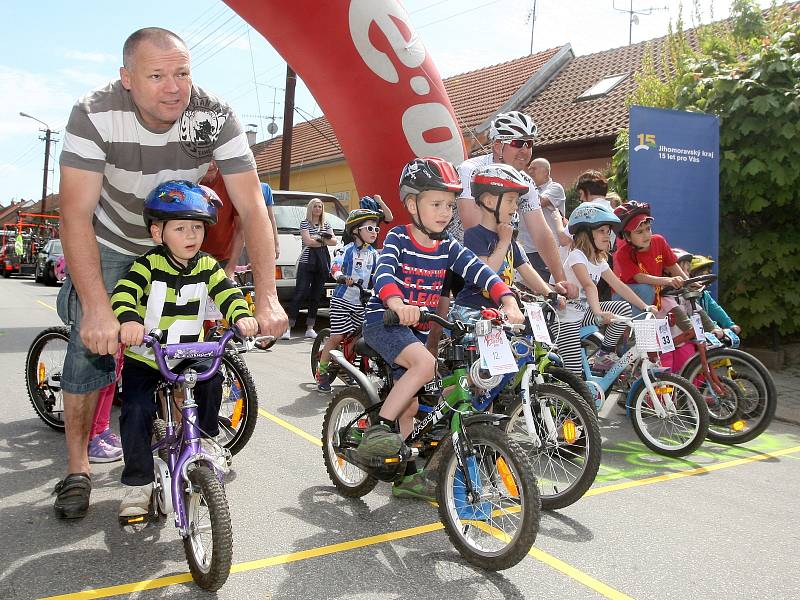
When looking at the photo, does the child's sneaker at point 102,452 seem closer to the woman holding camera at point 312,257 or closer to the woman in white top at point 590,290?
the woman in white top at point 590,290

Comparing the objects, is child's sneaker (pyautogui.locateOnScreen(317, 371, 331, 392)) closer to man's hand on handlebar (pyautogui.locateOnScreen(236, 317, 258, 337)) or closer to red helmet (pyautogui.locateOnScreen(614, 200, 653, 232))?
red helmet (pyautogui.locateOnScreen(614, 200, 653, 232))

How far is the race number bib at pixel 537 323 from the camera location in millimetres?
4098

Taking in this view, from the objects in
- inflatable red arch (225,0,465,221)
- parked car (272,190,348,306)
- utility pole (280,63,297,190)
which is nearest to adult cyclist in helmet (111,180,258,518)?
inflatable red arch (225,0,465,221)

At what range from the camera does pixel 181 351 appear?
3.01 metres

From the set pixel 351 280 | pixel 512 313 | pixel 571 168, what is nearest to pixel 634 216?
pixel 351 280

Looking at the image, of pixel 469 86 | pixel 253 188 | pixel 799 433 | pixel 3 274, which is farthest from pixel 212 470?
pixel 3 274

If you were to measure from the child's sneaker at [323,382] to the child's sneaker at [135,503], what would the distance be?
142 inches

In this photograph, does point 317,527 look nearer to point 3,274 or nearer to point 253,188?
point 253,188

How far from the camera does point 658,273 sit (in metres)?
6.46

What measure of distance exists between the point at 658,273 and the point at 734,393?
128 cm

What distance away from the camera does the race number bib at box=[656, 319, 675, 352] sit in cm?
545

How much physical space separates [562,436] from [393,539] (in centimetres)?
121

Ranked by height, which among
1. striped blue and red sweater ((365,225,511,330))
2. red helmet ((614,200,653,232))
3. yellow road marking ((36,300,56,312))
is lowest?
yellow road marking ((36,300,56,312))

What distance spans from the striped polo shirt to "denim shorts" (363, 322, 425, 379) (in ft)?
3.63
